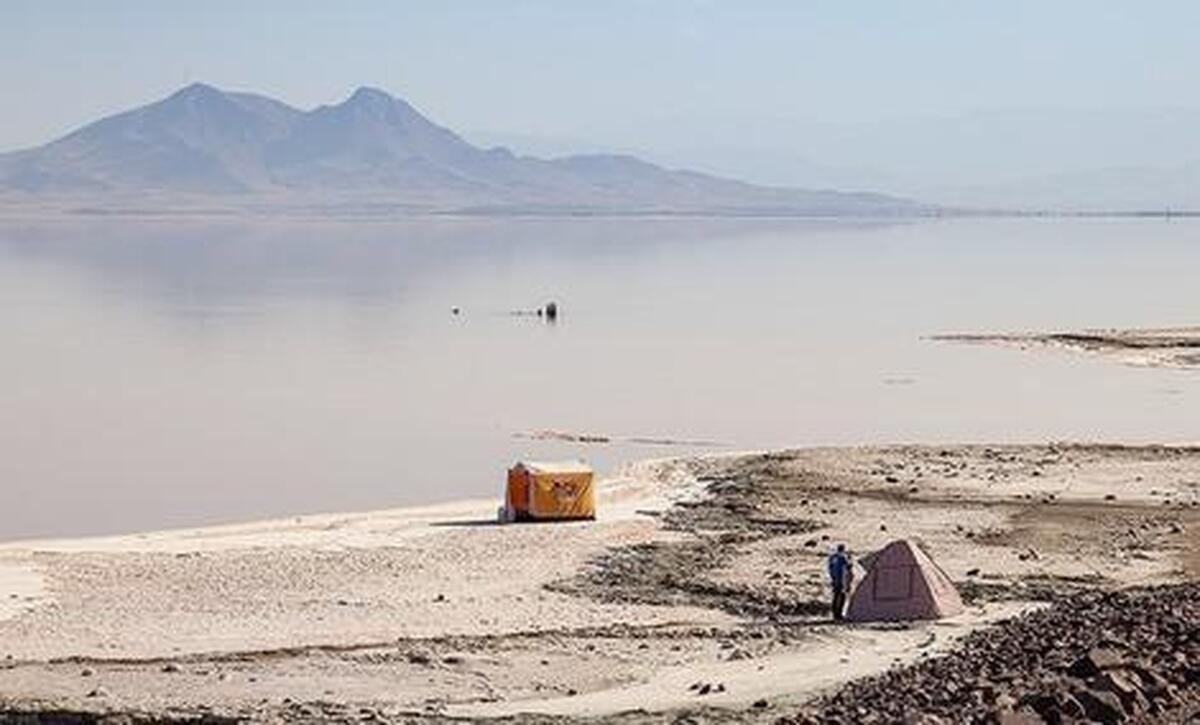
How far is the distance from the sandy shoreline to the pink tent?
31 cm

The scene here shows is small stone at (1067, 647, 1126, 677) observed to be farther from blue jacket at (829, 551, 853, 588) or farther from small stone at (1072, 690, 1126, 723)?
blue jacket at (829, 551, 853, 588)

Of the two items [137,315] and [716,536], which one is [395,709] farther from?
[137,315]

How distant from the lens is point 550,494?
27.8 m

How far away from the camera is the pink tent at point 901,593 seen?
21.1 meters

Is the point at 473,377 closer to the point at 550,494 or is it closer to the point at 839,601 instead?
the point at 550,494

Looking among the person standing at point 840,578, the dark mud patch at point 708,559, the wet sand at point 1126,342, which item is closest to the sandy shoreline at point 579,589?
the dark mud patch at point 708,559

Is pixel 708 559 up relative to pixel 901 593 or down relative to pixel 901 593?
down

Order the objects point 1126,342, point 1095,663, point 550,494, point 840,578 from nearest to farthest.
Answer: point 1095,663 → point 840,578 → point 550,494 → point 1126,342

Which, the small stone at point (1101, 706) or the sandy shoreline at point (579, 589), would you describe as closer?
the small stone at point (1101, 706)

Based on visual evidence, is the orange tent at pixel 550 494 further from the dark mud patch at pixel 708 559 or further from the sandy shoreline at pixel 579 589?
the dark mud patch at pixel 708 559

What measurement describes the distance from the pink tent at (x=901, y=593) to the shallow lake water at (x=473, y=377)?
1177 cm

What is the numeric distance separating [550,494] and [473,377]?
2339 centimetres

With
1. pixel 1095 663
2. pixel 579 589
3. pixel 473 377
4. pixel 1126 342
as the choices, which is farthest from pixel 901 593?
pixel 1126 342

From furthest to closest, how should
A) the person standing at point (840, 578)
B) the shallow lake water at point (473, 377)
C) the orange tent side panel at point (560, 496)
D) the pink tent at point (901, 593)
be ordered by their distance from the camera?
the shallow lake water at point (473, 377), the orange tent side panel at point (560, 496), the person standing at point (840, 578), the pink tent at point (901, 593)
